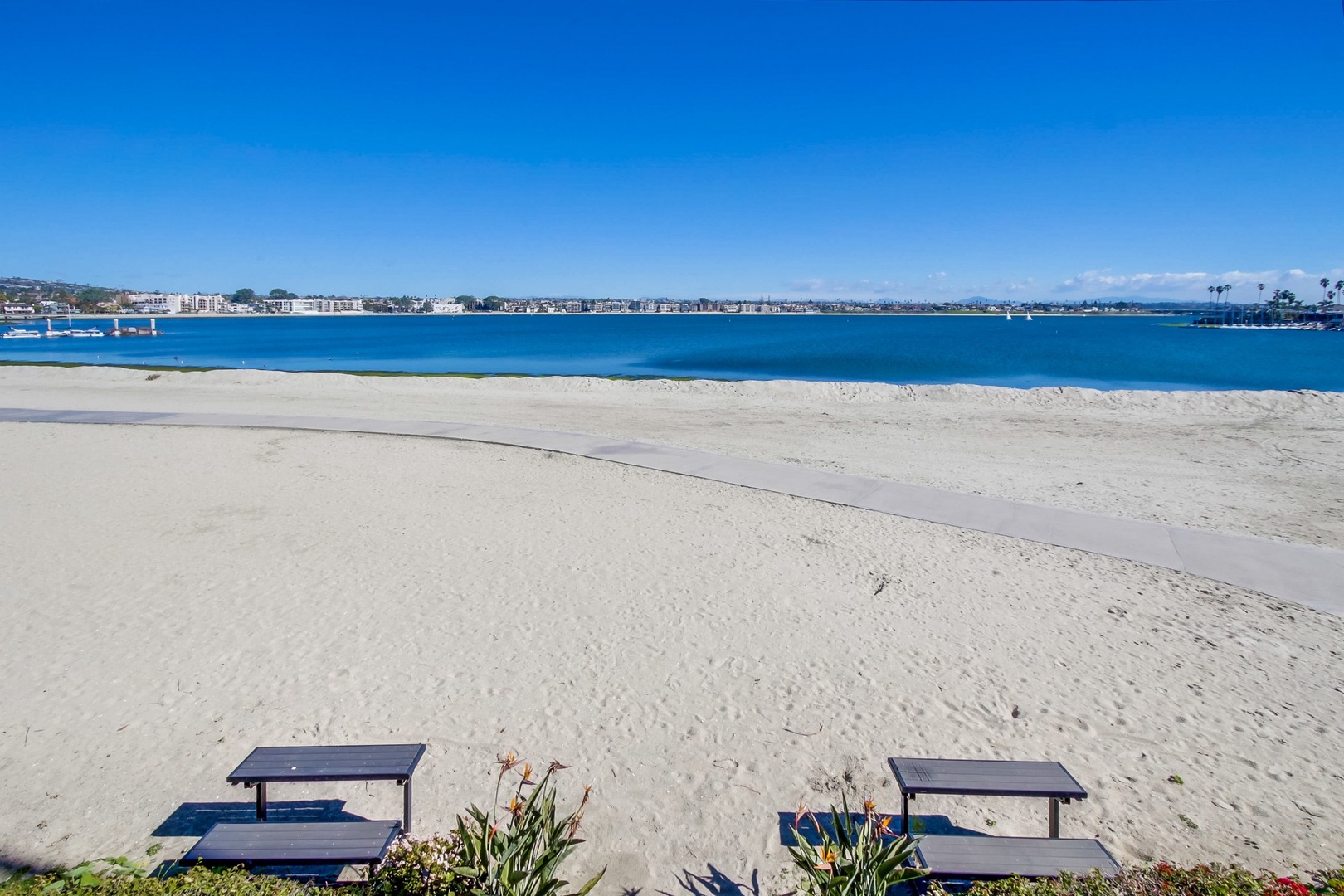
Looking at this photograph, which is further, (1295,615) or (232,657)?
(1295,615)

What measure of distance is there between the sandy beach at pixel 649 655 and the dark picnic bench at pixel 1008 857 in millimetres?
516

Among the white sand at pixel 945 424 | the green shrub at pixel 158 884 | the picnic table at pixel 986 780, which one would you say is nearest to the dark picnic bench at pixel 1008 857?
the picnic table at pixel 986 780

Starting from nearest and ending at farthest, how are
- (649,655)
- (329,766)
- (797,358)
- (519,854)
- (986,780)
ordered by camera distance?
(519,854) → (986,780) → (329,766) → (649,655) → (797,358)

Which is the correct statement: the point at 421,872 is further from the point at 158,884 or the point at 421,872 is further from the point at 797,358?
the point at 797,358

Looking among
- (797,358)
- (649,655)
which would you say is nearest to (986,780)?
(649,655)

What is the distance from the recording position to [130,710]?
575 centimetres

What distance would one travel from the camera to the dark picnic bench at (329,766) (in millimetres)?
4277

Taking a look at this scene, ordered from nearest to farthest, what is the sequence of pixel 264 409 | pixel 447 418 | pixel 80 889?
1. pixel 80 889
2. pixel 447 418
3. pixel 264 409

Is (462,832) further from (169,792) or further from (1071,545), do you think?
(1071,545)

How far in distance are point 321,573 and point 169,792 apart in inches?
158

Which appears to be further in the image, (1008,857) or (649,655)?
(649,655)

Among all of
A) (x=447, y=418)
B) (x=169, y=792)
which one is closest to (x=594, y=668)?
(x=169, y=792)

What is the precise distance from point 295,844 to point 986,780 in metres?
3.94

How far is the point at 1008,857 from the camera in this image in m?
3.93
